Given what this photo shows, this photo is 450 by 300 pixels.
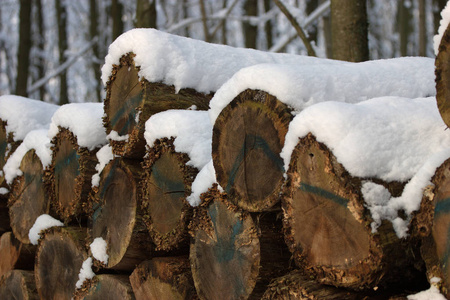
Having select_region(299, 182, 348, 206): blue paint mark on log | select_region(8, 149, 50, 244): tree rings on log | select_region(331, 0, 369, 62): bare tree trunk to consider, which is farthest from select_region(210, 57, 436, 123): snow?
select_region(331, 0, 369, 62): bare tree trunk

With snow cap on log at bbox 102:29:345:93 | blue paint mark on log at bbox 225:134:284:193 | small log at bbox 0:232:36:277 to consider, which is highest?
snow cap on log at bbox 102:29:345:93

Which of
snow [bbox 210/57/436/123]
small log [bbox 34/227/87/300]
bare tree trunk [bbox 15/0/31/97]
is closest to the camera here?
snow [bbox 210/57/436/123]

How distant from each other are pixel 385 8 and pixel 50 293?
16157mm

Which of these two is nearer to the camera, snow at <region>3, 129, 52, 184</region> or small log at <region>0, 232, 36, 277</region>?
snow at <region>3, 129, 52, 184</region>

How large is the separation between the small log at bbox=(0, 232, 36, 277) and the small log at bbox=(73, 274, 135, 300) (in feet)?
2.80

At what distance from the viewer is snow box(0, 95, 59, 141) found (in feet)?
11.5

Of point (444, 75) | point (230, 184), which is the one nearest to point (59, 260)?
point (230, 184)

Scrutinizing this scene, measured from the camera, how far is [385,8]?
1650 centimetres

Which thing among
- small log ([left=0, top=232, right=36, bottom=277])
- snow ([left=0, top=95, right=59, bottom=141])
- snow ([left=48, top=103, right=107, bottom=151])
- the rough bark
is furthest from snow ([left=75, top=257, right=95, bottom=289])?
the rough bark

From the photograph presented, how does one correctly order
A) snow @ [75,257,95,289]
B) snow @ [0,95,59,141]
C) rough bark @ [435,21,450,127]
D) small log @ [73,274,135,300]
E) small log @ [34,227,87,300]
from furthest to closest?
snow @ [0,95,59,141], small log @ [34,227,87,300], snow @ [75,257,95,289], small log @ [73,274,135,300], rough bark @ [435,21,450,127]

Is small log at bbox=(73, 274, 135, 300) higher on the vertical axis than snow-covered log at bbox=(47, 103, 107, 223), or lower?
lower

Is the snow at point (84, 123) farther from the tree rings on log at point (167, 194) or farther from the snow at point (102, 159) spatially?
the tree rings on log at point (167, 194)

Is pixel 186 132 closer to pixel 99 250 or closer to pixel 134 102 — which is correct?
pixel 134 102

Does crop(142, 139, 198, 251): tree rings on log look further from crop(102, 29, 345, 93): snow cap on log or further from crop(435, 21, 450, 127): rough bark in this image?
crop(435, 21, 450, 127): rough bark
